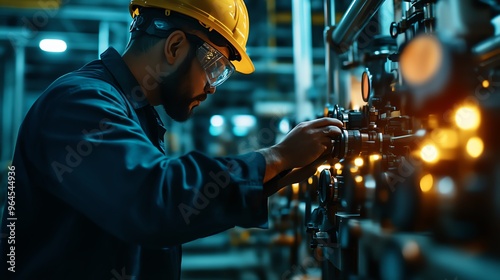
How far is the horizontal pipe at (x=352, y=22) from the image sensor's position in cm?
109

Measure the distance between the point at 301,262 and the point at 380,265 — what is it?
1.19 m

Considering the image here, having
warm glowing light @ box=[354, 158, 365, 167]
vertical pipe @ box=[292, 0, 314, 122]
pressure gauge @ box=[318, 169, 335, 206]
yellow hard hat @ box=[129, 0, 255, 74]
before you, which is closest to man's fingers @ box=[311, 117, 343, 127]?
pressure gauge @ box=[318, 169, 335, 206]

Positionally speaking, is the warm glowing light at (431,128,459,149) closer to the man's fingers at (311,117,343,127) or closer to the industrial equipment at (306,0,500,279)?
the industrial equipment at (306,0,500,279)

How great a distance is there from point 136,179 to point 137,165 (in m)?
0.02

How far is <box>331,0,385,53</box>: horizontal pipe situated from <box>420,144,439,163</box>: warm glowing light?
1.42 feet

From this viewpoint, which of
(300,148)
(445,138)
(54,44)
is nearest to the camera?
(445,138)

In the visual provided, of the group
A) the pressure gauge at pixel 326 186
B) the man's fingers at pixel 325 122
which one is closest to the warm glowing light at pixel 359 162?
the pressure gauge at pixel 326 186

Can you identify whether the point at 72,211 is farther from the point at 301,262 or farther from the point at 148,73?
the point at 301,262

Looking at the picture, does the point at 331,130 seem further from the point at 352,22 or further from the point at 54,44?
the point at 54,44

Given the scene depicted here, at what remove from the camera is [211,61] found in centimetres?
108

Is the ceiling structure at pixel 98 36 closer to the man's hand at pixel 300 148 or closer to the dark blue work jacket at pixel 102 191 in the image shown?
the dark blue work jacket at pixel 102 191

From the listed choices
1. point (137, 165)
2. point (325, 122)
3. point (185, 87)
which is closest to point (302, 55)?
point (185, 87)

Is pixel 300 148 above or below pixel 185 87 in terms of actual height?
below

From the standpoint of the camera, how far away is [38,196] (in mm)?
885
